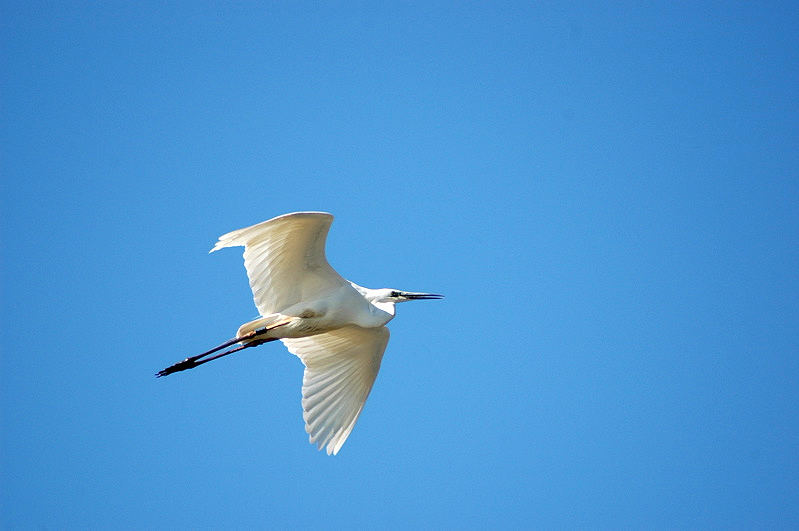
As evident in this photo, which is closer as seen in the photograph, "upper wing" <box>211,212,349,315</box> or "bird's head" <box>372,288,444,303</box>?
"upper wing" <box>211,212,349,315</box>

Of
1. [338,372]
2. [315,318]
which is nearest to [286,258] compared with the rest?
[315,318]

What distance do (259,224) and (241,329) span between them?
131cm

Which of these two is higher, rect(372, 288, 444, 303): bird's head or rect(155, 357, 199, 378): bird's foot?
rect(372, 288, 444, 303): bird's head

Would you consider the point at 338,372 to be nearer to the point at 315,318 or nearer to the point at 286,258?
the point at 315,318

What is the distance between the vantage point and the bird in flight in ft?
26.4

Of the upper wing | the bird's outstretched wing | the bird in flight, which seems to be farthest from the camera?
the bird's outstretched wing

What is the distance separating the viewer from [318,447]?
893 centimetres

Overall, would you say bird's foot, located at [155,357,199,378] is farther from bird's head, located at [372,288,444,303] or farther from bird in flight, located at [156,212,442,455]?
bird's head, located at [372,288,444,303]

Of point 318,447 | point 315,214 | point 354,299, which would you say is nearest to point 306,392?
point 318,447

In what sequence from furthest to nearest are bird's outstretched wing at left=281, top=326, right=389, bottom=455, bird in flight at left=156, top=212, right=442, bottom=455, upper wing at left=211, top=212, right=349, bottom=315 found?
bird's outstretched wing at left=281, top=326, right=389, bottom=455, bird in flight at left=156, top=212, right=442, bottom=455, upper wing at left=211, top=212, right=349, bottom=315

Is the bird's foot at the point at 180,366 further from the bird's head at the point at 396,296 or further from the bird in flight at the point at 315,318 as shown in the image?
the bird's head at the point at 396,296

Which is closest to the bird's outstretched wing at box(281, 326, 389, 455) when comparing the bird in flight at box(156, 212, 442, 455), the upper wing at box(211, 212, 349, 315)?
the bird in flight at box(156, 212, 442, 455)

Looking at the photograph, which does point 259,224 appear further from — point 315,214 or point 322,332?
point 322,332

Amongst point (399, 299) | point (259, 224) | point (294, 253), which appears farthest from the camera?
point (399, 299)
